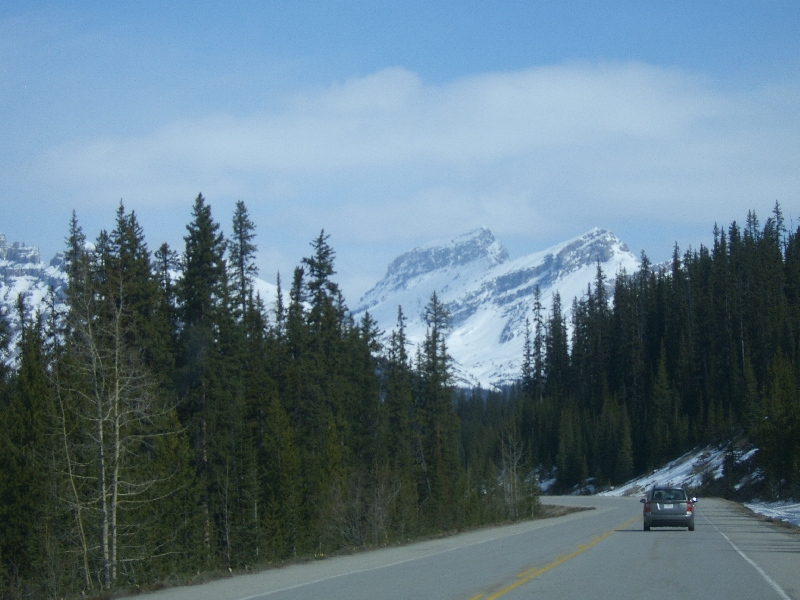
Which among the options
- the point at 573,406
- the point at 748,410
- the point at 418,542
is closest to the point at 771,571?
the point at 418,542

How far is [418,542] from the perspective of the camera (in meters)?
26.9

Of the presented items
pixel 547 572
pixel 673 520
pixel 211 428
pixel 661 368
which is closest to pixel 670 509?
pixel 673 520

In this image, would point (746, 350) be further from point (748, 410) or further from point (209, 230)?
point (209, 230)

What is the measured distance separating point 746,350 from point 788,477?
4975 centimetres

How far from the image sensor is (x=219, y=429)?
4291 cm

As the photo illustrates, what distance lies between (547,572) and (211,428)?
96.0 feet

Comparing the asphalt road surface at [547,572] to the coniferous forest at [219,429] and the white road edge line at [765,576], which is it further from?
the coniferous forest at [219,429]

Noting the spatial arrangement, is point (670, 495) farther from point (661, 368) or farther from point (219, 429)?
point (661, 368)

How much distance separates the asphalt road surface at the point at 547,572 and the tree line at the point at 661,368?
171ft

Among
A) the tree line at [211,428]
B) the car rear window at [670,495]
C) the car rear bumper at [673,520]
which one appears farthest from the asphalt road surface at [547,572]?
the tree line at [211,428]

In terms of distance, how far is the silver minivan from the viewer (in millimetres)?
26922

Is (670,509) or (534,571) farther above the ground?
(534,571)

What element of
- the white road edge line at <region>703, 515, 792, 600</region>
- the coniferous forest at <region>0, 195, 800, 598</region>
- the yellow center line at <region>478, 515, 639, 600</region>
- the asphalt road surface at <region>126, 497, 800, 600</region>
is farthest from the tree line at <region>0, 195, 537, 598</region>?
the white road edge line at <region>703, 515, 792, 600</region>

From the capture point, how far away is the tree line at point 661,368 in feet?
299
